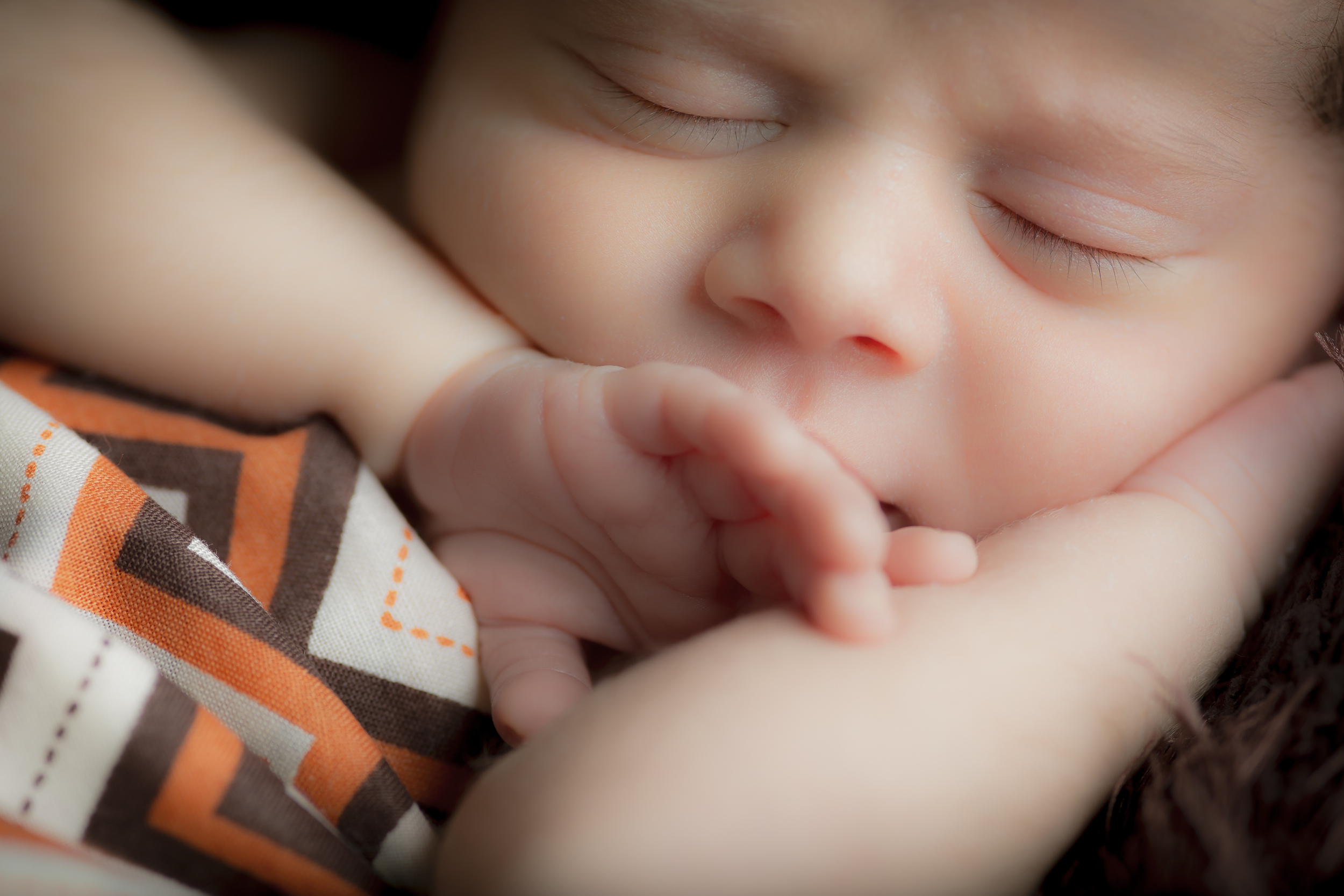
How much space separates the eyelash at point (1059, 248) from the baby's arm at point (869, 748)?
17 cm

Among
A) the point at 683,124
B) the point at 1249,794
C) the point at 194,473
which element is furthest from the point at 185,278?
the point at 1249,794

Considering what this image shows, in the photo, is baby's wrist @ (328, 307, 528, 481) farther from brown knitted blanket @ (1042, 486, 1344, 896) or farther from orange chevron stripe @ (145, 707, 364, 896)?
brown knitted blanket @ (1042, 486, 1344, 896)

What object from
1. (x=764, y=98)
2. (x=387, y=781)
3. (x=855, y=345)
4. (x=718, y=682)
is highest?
(x=764, y=98)

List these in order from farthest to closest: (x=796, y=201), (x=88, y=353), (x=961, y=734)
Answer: (x=88, y=353) → (x=796, y=201) → (x=961, y=734)

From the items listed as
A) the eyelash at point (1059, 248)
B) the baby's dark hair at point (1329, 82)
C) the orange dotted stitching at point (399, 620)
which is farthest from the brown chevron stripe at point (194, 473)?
the baby's dark hair at point (1329, 82)

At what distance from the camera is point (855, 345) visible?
23.5 inches

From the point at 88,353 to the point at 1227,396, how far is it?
802mm

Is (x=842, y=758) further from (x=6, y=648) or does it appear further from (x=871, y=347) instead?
(x=6, y=648)

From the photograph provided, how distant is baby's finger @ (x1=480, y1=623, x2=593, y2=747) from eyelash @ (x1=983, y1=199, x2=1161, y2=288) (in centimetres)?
38

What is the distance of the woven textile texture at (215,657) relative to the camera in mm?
451

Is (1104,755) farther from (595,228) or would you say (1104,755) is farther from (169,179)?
(169,179)

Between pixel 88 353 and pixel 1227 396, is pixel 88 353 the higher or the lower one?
the lower one

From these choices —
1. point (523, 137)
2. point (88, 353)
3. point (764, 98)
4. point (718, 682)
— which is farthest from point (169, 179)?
point (718, 682)

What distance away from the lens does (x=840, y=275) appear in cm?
56
